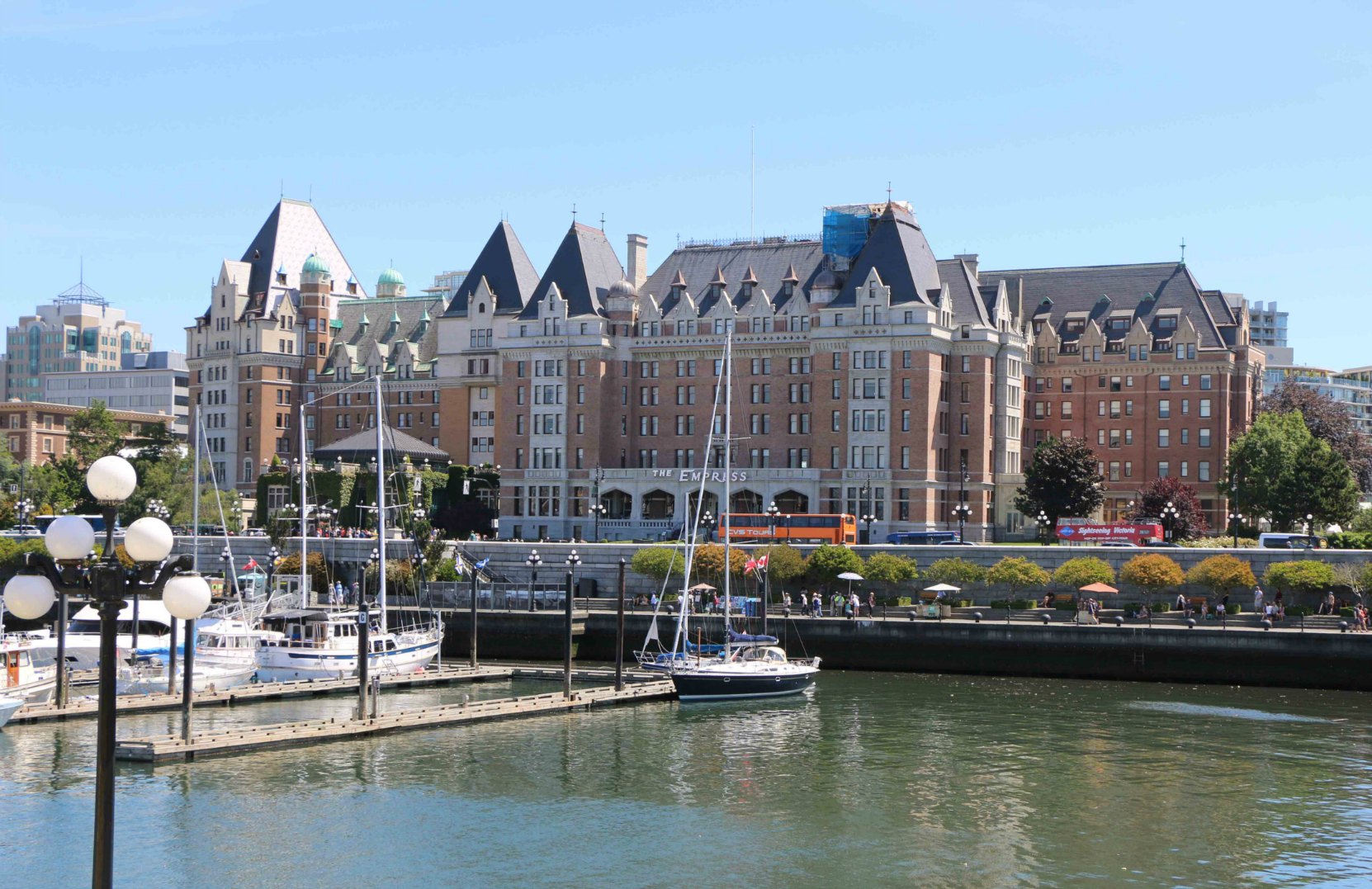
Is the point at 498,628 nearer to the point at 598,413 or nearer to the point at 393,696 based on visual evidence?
the point at 393,696

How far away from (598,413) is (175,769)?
3208 inches

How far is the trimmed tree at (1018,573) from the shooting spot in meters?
83.4

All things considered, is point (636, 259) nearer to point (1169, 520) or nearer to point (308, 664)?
point (1169, 520)

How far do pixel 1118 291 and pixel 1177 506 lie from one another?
25.3m

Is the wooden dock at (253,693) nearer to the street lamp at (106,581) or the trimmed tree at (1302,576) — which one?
the trimmed tree at (1302,576)

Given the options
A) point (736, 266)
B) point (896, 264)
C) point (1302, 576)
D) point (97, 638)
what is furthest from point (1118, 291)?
point (97, 638)

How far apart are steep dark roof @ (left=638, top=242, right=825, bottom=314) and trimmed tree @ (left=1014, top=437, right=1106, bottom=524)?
23.4 m

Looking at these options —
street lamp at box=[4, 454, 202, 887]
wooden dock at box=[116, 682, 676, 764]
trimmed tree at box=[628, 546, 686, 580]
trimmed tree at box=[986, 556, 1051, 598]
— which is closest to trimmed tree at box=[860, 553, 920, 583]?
trimmed tree at box=[986, 556, 1051, 598]

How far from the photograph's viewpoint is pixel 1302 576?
255ft

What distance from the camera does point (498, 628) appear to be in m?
84.9

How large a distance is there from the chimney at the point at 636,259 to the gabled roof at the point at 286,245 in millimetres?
40117

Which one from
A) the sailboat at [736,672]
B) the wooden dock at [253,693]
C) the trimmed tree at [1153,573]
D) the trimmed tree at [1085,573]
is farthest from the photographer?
the trimmed tree at [1085,573]

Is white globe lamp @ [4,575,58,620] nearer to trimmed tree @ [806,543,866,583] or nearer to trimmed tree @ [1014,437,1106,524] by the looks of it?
trimmed tree @ [806,543,866,583]

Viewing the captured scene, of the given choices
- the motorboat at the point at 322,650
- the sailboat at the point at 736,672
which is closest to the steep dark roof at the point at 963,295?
the sailboat at the point at 736,672
